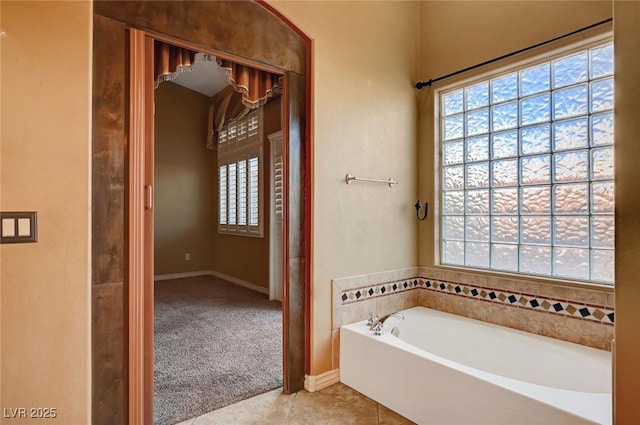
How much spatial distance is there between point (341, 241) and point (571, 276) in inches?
55.1

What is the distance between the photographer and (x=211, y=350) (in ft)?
9.50

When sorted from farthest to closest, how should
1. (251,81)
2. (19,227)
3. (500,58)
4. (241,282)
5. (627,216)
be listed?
(241,282) → (500,58) → (251,81) → (19,227) → (627,216)

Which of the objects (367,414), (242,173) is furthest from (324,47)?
(242,173)

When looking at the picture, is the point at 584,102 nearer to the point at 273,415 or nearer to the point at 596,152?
the point at 596,152

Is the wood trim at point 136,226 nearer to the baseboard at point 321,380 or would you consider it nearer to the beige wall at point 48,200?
the beige wall at point 48,200

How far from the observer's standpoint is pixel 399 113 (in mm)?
2703

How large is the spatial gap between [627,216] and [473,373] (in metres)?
1.28

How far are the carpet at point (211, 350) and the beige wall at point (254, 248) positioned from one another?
0.34 metres

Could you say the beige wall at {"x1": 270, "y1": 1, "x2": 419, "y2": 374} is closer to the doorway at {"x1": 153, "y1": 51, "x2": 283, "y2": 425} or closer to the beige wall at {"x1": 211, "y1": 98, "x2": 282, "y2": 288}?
the doorway at {"x1": 153, "y1": 51, "x2": 283, "y2": 425}

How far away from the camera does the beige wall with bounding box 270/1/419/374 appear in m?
2.22

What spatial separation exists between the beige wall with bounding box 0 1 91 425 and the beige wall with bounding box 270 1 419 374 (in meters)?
1.19

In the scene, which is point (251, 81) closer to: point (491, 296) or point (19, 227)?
point (19, 227)

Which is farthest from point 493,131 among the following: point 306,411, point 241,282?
point 241,282

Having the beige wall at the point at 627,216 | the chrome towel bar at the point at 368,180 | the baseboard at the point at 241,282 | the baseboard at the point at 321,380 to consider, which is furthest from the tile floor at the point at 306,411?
the baseboard at the point at 241,282
